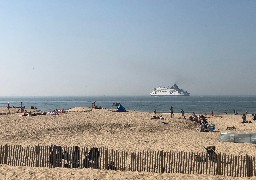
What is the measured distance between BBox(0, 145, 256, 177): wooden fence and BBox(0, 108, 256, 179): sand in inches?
19.9

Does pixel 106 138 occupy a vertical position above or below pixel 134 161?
below

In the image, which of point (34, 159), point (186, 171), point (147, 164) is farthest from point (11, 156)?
point (186, 171)

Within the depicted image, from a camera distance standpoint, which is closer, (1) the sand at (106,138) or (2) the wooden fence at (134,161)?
(2) the wooden fence at (134,161)

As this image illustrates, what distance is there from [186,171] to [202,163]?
95 centimetres

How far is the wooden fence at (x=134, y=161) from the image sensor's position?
53.1ft

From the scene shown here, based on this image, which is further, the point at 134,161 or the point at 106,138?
the point at 106,138

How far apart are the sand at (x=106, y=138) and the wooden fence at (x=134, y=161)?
506 mm

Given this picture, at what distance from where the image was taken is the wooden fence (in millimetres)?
16188

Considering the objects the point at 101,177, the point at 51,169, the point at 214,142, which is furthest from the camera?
the point at 214,142

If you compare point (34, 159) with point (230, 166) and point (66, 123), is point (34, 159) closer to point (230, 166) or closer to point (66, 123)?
point (230, 166)

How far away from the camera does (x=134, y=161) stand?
55.8 ft

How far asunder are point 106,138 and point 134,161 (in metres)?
12.2

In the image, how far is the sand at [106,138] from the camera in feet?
54.1

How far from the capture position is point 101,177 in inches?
631
